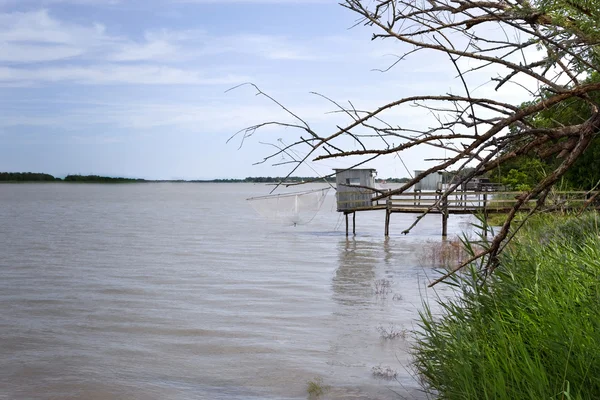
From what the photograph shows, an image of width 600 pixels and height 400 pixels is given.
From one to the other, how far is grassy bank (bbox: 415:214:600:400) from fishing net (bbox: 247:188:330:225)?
3697 cm

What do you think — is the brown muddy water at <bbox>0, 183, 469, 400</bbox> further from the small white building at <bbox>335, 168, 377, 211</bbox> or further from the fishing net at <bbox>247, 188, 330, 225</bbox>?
the fishing net at <bbox>247, 188, 330, 225</bbox>

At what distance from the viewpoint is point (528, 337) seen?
5.52 metres

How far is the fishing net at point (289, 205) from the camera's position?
147 ft

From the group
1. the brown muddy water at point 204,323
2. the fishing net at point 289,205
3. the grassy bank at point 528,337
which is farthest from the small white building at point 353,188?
the grassy bank at point 528,337

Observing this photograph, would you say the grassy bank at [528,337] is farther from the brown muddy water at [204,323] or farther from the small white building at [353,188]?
the small white building at [353,188]

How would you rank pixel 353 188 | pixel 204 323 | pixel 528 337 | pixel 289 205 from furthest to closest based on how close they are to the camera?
pixel 289 205
pixel 353 188
pixel 204 323
pixel 528 337

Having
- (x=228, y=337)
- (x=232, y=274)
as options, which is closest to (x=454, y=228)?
(x=232, y=274)

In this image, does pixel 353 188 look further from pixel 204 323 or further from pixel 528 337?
pixel 528 337

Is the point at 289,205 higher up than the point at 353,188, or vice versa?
the point at 353,188

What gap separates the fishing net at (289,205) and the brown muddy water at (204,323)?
13139 millimetres

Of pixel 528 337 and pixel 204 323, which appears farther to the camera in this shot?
pixel 204 323

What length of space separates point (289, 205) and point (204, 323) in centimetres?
3208

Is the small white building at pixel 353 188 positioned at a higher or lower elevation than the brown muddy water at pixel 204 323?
higher

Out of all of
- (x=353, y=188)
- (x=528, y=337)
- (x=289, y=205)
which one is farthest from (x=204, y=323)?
(x=289, y=205)
